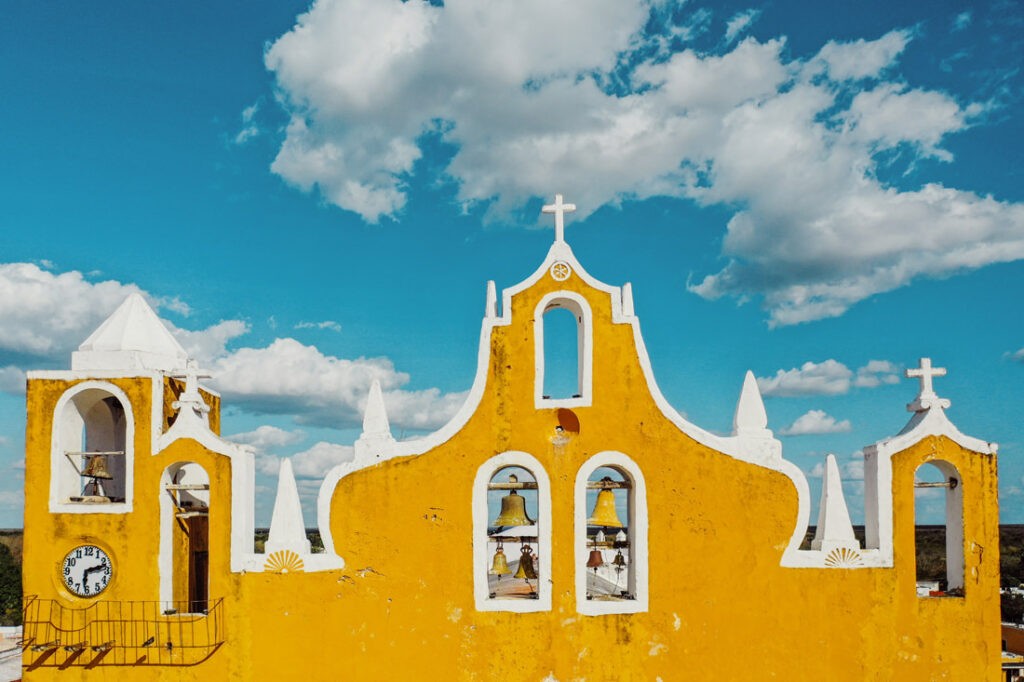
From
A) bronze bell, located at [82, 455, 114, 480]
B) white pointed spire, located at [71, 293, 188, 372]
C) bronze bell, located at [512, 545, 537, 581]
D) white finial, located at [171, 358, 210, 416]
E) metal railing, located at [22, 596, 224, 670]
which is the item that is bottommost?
metal railing, located at [22, 596, 224, 670]

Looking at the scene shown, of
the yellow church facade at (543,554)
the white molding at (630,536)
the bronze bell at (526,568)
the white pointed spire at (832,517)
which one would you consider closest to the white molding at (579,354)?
the yellow church facade at (543,554)

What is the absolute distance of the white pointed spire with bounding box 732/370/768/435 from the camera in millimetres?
14094

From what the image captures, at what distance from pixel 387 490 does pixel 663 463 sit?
13.6 ft

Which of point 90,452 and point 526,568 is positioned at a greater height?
point 90,452

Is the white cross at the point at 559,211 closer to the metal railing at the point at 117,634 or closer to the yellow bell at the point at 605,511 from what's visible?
the yellow bell at the point at 605,511

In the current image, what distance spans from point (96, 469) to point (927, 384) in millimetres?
13093

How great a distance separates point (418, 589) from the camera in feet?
46.0

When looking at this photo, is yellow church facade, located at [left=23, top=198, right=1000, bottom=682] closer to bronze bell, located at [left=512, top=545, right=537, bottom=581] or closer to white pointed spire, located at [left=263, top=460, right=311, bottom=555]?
white pointed spire, located at [left=263, top=460, right=311, bottom=555]

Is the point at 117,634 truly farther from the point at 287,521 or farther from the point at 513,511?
the point at 513,511

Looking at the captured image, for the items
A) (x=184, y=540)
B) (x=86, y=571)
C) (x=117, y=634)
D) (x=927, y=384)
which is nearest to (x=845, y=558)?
(x=927, y=384)

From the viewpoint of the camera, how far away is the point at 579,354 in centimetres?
1438

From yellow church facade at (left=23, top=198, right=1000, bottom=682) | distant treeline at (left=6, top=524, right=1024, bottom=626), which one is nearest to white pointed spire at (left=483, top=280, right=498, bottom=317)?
yellow church facade at (left=23, top=198, right=1000, bottom=682)

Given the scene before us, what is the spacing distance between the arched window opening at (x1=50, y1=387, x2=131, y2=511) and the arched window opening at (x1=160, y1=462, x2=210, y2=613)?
756mm

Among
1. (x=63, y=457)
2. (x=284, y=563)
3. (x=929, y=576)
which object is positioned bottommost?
(x=929, y=576)
